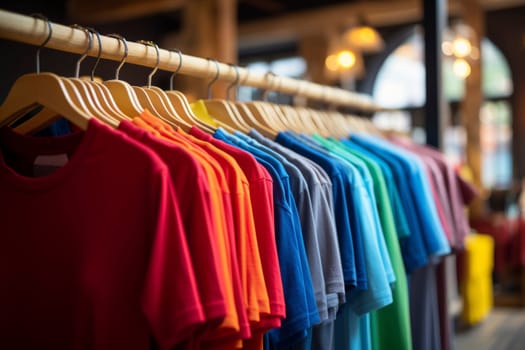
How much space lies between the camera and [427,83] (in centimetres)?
279

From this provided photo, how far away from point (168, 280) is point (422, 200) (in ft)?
3.72

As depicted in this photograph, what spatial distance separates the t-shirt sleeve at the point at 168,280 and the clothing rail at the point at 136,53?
39 cm

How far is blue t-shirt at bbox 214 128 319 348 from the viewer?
1291 mm

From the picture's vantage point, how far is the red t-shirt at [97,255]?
40.8 inches

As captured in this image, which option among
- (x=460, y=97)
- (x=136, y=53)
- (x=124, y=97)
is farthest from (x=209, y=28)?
(x=460, y=97)

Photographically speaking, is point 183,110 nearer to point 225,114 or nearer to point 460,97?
point 225,114

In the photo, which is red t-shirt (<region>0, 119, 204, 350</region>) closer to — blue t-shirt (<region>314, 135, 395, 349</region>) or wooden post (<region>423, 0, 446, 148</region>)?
blue t-shirt (<region>314, 135, 395, 349</region>)

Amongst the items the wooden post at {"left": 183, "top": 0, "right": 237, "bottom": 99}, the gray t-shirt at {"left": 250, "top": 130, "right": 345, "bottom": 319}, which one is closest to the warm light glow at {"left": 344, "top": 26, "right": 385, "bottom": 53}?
the wooden post at {"left": 183, "top": 0, "right": 237, "bottom": 99}

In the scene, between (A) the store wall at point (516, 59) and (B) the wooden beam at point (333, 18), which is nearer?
(B) the wooden beam at point (333, 18)

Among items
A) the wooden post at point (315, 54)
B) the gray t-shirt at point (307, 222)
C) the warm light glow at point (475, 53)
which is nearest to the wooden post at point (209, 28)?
the warm light glow at point (475, 53)

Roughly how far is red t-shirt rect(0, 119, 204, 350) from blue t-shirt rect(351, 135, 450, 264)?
108 cm

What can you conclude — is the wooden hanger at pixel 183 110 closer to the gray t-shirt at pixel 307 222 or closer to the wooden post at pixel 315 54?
the gray t-shirt at pixel 307 222

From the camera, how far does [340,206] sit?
1.55m

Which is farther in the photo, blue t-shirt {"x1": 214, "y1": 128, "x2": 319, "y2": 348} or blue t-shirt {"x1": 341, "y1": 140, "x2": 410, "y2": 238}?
blue t-shirt {"x1": 341, "y1": 140, "x2": 410, "y2": 238}
